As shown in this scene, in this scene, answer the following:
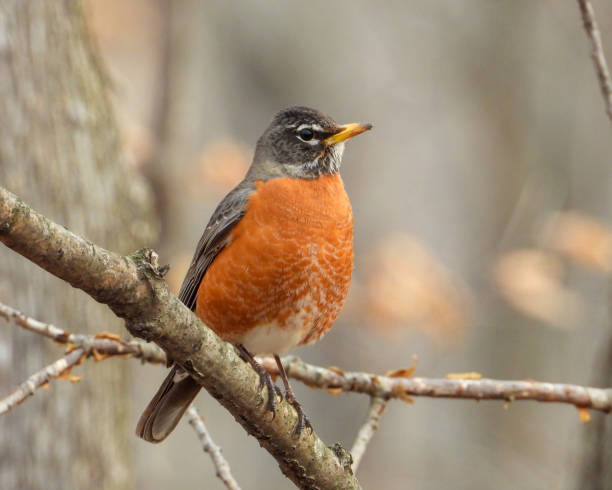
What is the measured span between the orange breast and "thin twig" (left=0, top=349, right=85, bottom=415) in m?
0.70

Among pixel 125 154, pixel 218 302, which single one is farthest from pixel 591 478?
pixel 125 154

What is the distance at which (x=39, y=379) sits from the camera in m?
3.06

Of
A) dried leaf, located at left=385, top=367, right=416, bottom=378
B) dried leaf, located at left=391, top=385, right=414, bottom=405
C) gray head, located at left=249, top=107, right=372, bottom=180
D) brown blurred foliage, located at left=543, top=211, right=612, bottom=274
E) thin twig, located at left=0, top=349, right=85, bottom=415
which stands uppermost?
brown blurred foliage, located at left=543, top=211, right=612, bottom=274

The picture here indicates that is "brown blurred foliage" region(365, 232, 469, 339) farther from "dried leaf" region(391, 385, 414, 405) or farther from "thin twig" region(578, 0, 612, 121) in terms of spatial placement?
"thin twig" region(578, 0, 612, 121)

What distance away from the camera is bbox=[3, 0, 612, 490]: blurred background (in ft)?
24.4

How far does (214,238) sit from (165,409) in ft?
2.76

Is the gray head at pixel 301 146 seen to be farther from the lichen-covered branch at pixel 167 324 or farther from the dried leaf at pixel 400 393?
the lichen-covered branch at pixel 167 324

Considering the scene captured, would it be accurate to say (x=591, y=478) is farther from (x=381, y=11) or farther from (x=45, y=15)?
(x=381, y=11)

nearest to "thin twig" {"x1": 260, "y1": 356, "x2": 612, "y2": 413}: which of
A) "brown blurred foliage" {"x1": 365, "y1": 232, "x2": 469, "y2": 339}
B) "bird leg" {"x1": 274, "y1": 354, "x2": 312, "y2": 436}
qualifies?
"bird leg" {"x1": 274, "y1": 354, "x2": 312, "y2": 436}

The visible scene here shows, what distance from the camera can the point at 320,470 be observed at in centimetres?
304

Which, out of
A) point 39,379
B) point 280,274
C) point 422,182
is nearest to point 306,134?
point 280,274

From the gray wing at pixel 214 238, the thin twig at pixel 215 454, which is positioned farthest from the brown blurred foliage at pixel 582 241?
the thin twig at pixel 215 454

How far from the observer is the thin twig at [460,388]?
12.0 ft

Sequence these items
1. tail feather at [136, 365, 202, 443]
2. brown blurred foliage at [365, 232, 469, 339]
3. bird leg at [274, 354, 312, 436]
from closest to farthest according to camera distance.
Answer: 1. bird leg at [274, 354, 312, 436]
2. tail feather at [136, 365, 202, 443]
3. brown blurred foliage at [365, 232, 469, 339]
